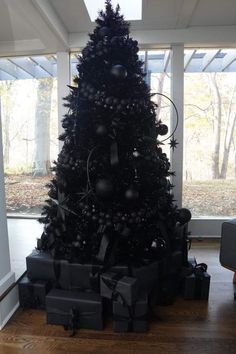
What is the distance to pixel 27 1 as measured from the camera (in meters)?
1.86

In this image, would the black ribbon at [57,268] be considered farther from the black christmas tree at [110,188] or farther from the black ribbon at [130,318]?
the black ribbon at [130,318]

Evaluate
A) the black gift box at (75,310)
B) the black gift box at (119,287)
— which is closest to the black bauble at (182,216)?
the black gift box at (119,287)

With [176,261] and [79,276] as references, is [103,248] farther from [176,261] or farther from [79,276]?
[176,261]

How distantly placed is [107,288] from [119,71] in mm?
1356

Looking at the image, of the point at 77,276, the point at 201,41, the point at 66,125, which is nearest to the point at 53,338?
the point at 77,276

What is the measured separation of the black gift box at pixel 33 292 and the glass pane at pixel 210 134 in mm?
1970

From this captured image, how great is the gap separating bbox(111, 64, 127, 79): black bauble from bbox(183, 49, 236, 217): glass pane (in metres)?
1.54

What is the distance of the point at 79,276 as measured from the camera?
184cm

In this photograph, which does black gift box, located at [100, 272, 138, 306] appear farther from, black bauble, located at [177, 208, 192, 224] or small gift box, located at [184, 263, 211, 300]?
black bauble, located at [177, 208, 192, 224]

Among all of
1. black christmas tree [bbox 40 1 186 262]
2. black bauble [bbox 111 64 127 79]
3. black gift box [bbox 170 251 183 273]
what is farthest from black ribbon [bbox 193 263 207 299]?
black bauble [bbox 111 64 127 79]

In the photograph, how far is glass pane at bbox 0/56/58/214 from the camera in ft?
8.64

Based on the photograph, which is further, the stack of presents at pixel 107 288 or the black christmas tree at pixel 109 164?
the black christmas tree at pixel 109 164

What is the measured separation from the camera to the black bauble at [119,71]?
1739 millimetres

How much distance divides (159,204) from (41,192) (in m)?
1.65
